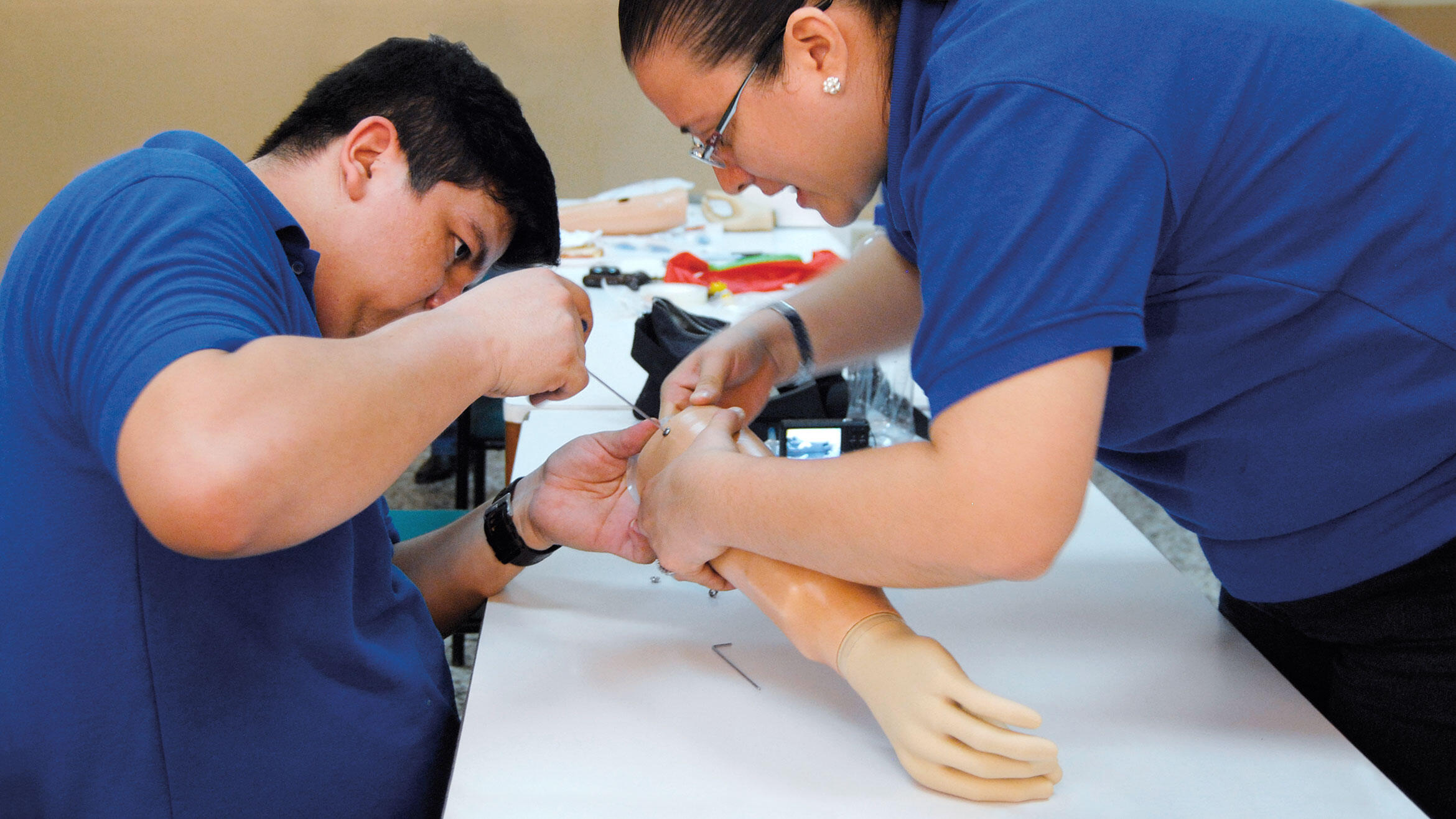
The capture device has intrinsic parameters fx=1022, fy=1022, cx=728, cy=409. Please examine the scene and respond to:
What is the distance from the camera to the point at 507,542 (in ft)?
4.10

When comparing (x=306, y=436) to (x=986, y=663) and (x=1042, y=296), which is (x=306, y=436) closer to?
(x=1042, y=296)

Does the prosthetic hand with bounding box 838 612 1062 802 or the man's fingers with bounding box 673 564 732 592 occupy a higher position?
the prosthetic hand with bounding box 838 612 1062 802

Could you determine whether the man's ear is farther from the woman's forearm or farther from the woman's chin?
the woman's forearm

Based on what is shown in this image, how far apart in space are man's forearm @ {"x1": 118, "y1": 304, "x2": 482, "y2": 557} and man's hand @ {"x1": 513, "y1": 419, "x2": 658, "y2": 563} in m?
0.45

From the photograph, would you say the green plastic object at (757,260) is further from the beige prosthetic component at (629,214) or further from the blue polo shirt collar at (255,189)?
the blue polo shirt collar at (255,189)

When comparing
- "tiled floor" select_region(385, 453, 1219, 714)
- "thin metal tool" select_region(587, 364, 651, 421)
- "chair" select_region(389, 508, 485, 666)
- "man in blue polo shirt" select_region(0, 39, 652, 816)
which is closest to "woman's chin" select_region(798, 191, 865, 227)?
"man in blue polo shirt" select_region(0, 39, 652, 816)

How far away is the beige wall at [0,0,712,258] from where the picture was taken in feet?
14.0

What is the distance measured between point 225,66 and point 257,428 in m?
4.36

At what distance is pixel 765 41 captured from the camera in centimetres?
89

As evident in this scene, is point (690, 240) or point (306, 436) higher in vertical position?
point (306, 436)

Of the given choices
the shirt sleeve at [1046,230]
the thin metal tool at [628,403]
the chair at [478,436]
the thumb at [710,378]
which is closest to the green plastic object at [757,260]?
the chair at [478,436]

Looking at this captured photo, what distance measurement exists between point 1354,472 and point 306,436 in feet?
2.86

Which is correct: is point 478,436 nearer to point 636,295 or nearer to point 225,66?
point 636,295

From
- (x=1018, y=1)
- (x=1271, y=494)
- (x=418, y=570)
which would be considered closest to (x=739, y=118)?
(x=1018, y=1)
